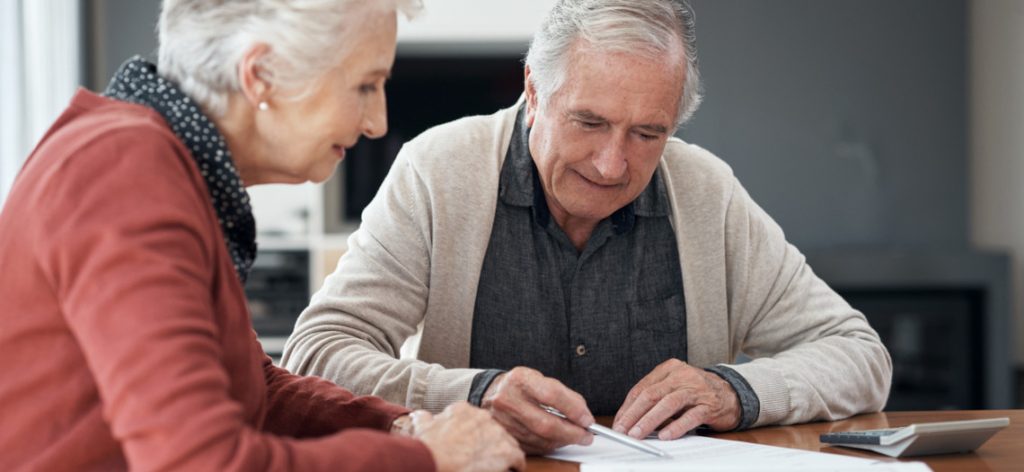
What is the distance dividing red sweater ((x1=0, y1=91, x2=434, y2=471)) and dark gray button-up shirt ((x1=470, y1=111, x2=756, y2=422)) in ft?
2.38

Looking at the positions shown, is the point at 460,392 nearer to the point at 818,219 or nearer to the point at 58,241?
the point at 58,241

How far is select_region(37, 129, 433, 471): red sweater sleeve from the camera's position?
2.73ft

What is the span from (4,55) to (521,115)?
8.57 feet

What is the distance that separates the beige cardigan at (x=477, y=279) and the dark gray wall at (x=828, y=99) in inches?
123

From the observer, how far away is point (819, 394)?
1526 millimetres

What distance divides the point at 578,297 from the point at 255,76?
814 mm

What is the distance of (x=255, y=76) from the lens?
1.03 metres

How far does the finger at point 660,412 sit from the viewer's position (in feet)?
4.54

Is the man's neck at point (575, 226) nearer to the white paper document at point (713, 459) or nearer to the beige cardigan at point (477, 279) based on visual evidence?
the beige cardigan at point (477, 279)

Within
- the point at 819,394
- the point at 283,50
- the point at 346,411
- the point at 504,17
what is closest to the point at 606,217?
the point at 819,394

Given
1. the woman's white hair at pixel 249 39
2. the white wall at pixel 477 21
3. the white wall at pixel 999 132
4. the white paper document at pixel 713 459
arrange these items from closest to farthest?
the woman's white hair at pixel 249 39
the white paper document at pixel 713 459
the white wall at pixel 477 21
the white wall at pixel 999 132

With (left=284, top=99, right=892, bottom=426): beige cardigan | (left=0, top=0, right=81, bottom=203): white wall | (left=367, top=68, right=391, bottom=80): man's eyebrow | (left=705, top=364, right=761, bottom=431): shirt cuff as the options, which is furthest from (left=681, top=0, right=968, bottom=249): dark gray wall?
(left=367, top=68, right=391, bottom=80): man's eyebrow

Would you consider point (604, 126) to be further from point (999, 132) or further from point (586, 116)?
point (999, 132)

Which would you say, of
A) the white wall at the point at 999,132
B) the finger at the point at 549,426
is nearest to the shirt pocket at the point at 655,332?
the finger at the point at 549,426
